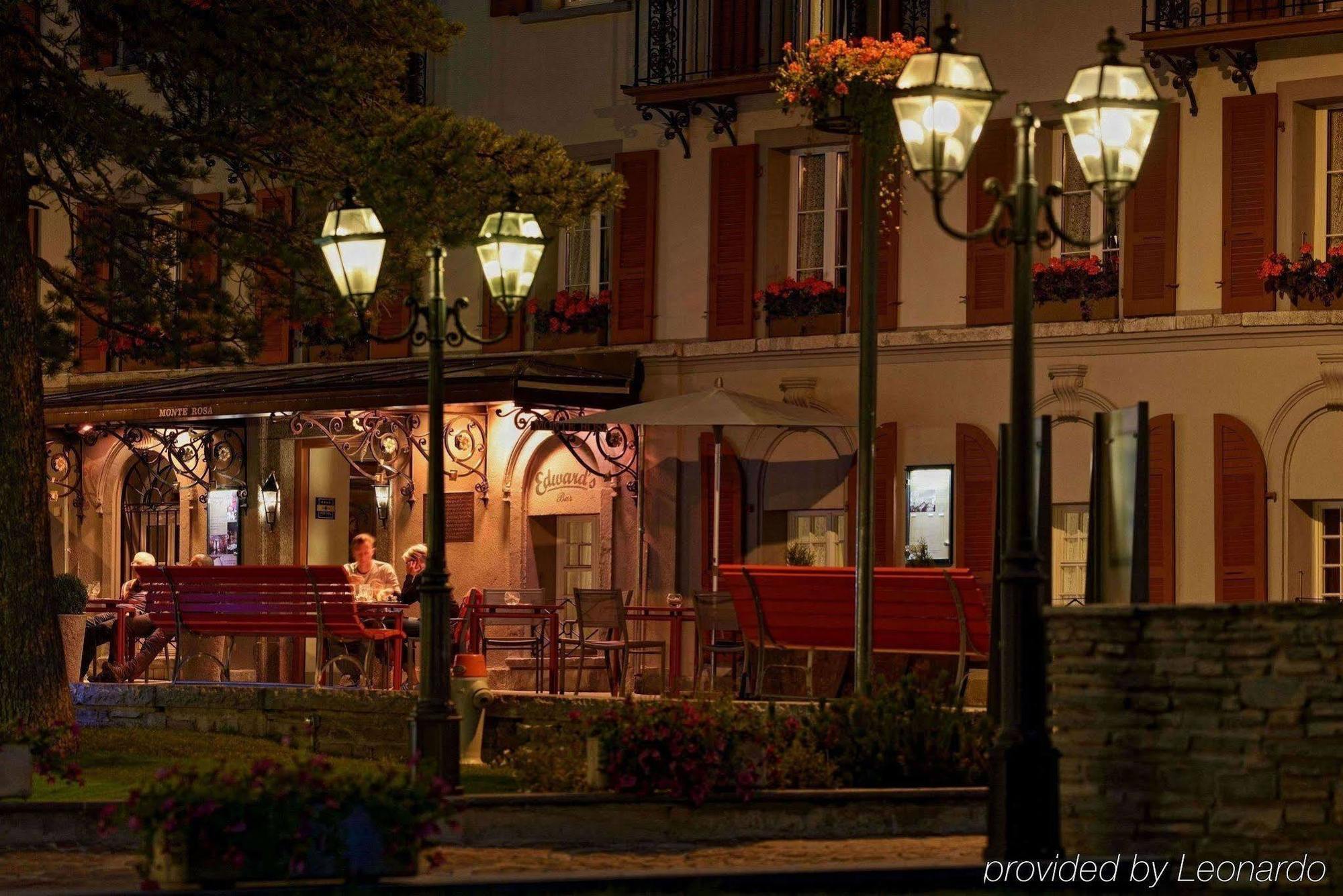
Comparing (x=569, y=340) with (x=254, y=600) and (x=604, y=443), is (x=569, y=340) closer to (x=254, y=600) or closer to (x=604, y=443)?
(x=604, y=443)

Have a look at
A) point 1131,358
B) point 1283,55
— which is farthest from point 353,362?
point 1283,55

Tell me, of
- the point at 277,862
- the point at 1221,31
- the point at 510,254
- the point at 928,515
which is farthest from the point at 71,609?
the point at 1221,31

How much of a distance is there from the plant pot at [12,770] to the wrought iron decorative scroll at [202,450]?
42.8 ft

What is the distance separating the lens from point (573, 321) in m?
24.7

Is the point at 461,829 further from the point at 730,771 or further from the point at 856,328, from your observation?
the point at 856,328

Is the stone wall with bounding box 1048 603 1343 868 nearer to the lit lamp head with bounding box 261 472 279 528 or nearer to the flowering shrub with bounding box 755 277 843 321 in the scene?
the flowering shrub with bounding box 755 277 843 321

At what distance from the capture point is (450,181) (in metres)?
16.8

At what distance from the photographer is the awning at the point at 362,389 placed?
22922 millimetres

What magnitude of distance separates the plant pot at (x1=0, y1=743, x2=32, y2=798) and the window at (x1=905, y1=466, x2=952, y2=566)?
10.2 m

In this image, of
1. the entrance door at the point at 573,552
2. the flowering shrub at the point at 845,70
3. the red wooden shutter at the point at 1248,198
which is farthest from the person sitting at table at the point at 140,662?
the red wooden shutter at the point at 1248,198

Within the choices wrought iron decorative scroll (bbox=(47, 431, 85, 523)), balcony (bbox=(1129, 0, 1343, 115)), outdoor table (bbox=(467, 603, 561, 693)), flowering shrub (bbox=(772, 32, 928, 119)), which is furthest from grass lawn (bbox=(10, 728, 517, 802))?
wrought iron decorative scroll (bbox=(47, 431, 85, 523))

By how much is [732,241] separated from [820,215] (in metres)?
0.85

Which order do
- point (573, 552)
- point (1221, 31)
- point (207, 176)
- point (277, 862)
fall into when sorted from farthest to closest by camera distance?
point (573, 552), point (1221, 31), point (207, 176), point (277, 862)

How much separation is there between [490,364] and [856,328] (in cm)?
371
